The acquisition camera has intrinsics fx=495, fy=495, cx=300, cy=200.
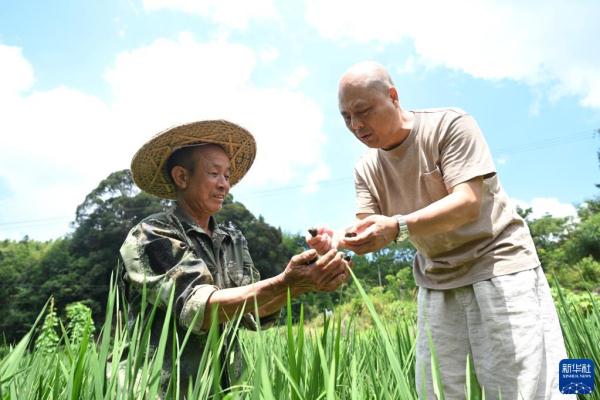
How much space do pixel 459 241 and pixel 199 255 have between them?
83cm

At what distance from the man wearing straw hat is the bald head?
50 cm

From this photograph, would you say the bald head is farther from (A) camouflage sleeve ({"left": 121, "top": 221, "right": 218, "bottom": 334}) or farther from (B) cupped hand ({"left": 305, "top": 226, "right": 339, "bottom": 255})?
(A) camouflage sleeve ({"left": 121, "top": 221, "right": 218, "bottom": 334})

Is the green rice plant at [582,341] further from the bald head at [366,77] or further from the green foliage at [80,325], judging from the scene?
the green foliage at [80,325]

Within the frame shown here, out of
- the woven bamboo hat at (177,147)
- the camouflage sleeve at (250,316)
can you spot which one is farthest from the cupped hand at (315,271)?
the woven bamboo hat at (177,147)

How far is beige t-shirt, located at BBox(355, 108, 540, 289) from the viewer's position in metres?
1.47

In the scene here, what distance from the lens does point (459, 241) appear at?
152 cm

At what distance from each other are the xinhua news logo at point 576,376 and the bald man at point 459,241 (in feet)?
0.21

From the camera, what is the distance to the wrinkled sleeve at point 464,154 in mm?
1422

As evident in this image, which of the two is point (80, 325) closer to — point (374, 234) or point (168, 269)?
point (168, 269)

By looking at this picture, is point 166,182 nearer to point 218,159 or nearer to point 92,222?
point 218,159

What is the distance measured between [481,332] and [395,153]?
62 centimetres

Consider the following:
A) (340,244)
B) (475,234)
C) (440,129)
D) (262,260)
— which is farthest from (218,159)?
(262,260)

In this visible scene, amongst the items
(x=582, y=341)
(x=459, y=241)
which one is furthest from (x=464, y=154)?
(x=582, y=341)

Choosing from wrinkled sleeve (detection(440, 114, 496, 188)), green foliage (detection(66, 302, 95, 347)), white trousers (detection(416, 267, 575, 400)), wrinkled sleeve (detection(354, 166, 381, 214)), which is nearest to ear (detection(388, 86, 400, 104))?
wrinkled sleeve (detection(440, 114, 496, 188))
